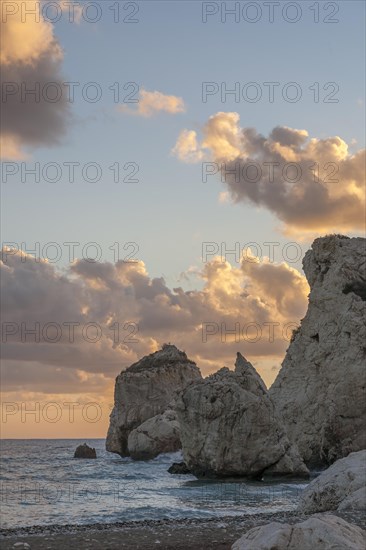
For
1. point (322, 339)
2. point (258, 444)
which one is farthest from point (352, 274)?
point (258, 444)

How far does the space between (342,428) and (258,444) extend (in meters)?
10.2

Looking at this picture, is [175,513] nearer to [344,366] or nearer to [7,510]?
[7,510]

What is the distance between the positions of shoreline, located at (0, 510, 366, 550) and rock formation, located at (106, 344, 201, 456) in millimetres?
67152

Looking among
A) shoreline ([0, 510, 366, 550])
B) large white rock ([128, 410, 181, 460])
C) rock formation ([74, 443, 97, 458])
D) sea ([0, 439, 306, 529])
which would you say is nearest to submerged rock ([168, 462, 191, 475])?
sea ([0, 439, 306, 529])

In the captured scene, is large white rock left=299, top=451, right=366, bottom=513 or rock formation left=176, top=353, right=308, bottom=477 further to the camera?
rock formation left=176, top=353, right=308, bottom=477

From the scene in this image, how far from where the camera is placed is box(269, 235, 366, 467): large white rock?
5272cm

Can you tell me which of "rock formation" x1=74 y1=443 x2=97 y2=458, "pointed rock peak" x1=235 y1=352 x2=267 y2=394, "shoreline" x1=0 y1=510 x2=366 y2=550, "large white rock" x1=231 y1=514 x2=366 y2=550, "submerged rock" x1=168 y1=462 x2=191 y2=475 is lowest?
"rock formation" x1=74 y1=443 x2=97 y2=458

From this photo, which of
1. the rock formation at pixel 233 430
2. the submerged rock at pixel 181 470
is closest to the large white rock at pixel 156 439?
the submerged rock at pixel 181 470

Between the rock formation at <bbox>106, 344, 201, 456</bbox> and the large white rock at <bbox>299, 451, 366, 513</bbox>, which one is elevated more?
the rock formation at <bbox>106, 344, 201, 456</bbox>

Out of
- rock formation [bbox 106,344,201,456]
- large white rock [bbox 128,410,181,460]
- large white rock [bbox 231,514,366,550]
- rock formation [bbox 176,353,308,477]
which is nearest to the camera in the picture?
large white rock [bbox 231,514,366,550]

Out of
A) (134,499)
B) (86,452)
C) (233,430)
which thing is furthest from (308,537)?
(86,452)

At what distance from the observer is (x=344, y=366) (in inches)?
2131

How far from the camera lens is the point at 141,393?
8875cm

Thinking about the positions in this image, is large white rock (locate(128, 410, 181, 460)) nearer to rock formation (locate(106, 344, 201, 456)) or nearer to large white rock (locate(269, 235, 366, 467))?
rock formation (locate(106, 344, 201, 456))
